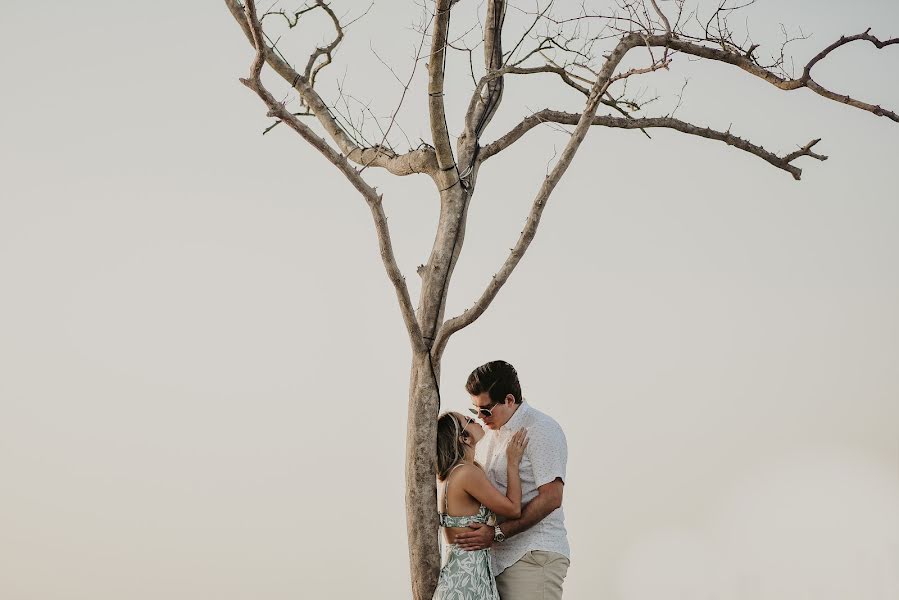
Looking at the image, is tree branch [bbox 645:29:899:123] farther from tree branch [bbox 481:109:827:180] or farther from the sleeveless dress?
the sleeveless dress

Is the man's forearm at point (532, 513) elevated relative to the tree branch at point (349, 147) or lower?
lower

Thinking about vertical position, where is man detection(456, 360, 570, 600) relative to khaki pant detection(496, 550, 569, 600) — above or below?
above

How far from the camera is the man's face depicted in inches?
159

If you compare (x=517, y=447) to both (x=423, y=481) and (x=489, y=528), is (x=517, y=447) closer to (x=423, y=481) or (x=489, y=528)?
(x=489, y=528)

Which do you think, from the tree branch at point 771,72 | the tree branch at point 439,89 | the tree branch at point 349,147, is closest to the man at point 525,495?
the tree branch at point 439,89

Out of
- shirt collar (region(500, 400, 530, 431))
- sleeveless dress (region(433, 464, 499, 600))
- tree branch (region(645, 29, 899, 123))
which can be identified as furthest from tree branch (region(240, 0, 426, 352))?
tree branch (region(645, 29, 899, 123))

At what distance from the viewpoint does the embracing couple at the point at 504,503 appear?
392 cm

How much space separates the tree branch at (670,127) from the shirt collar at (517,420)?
4.86 feet

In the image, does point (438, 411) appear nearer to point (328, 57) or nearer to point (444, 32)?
point (444, 32)

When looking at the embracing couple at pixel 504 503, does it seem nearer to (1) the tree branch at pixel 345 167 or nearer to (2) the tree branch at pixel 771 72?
(1) the tree branch at pixel 345 167

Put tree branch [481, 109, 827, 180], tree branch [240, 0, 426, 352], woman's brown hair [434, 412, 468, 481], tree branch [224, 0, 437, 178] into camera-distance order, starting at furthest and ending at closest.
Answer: tree branch [481, 109, 827, 180], tree branch [224, 0, 437, 178], woman's brown hair [434, 412, 468, 481], tree branch [240, 0, 426, 352]

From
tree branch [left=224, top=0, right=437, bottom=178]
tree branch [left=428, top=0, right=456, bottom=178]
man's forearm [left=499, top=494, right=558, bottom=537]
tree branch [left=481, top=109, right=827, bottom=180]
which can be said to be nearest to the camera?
man's forearm [left=499, top=494, right=558, bottom=537]

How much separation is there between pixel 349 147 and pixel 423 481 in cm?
175

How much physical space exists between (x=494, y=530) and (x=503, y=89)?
2255mm
